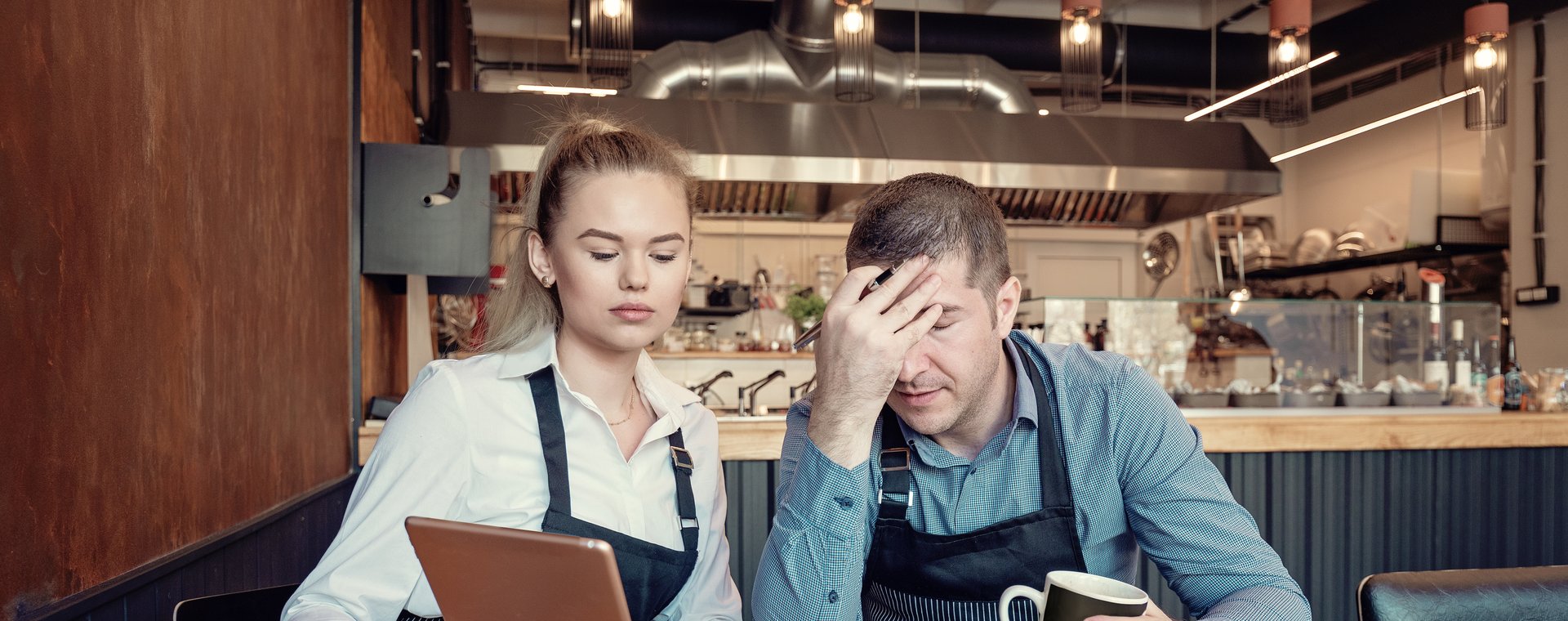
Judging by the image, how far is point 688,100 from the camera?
16.2 feet

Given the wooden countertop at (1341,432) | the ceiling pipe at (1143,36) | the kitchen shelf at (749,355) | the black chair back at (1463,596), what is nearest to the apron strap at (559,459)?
the black chair back at (1463,596)

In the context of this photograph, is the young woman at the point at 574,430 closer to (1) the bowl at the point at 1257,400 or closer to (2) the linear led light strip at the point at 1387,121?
(1) the bowl at the point at 1257,400

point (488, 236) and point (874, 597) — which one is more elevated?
point (488, 236)

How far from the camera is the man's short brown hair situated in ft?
4.12

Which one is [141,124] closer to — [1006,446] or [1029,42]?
[1006,446]

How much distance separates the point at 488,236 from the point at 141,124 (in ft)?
5.22

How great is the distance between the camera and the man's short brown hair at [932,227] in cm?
125


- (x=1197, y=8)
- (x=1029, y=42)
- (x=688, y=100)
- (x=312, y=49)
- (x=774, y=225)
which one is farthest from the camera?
(x=774, y=225)

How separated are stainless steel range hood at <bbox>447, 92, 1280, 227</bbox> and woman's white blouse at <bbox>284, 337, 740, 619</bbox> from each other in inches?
129

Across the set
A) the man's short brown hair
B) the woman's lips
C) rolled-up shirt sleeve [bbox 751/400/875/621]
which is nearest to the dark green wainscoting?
the man's short brown hair

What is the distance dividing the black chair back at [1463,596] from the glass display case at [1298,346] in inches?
97.3

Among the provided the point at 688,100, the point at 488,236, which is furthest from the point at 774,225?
the point at 488,236

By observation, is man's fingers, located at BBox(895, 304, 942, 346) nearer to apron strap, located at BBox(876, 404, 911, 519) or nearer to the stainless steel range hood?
apron strap, located at BBox(876, 404, 911, 519)

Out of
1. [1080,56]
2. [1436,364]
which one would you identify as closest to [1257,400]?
[1436,364]
